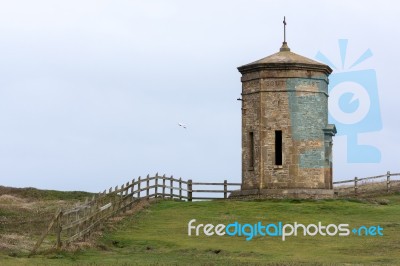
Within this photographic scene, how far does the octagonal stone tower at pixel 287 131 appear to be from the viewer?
41844 millimetres

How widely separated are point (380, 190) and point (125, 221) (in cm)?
1870

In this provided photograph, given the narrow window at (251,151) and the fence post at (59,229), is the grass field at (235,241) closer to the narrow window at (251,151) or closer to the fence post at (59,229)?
the fence post at (59,229)

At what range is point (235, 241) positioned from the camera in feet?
102

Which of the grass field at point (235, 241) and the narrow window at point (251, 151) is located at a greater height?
the narrow window at point (251, 151)

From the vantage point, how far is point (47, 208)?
41594 mm

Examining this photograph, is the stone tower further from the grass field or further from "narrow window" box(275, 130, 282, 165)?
the grass field

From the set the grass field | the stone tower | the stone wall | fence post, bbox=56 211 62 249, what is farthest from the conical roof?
fence post, bbox=56 211 62 249

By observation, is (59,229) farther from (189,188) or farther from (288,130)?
(288,130)

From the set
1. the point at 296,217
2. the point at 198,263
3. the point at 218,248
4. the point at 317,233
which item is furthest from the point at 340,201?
the point at 198,263

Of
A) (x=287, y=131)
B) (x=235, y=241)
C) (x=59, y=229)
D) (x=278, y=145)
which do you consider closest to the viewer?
(x=59, y=229)

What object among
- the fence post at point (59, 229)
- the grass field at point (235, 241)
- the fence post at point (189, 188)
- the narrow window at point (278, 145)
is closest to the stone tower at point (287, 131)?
the narrow window at point (278, 145)

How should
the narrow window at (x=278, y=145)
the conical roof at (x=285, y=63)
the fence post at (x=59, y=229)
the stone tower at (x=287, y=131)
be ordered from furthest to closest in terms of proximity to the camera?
1. the narrow window at (x=278, y=145)
2. the conical roof at (x=285, y=63)
3. the stone tower at (x=287, y=131)
4. the fence post at (x=59, y=229)

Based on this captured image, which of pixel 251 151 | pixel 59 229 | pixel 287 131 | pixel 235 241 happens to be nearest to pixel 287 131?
pixel 287 131

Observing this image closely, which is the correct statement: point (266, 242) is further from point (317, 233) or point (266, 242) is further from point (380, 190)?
point (380, 190)
